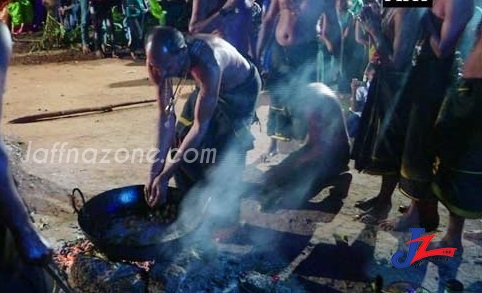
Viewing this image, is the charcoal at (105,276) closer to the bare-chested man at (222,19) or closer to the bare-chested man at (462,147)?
the bare-chested man at (462,147)

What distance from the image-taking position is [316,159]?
530cm

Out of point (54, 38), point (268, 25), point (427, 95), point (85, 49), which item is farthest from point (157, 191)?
point (54, 38)

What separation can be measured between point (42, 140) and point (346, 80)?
17.5 feet

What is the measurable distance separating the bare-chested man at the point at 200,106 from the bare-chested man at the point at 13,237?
1.38 m

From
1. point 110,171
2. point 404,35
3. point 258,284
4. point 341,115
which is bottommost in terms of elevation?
point 110,171

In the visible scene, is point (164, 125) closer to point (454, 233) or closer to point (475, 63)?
point (475, 63)

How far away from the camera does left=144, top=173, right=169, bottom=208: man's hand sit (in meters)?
3.89

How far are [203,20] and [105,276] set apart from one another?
4372 millimetres

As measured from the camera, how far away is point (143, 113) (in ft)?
27.1

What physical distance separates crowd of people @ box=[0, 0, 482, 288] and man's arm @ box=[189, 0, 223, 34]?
1.03 m

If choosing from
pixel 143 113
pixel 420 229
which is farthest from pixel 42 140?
pixel 420 229

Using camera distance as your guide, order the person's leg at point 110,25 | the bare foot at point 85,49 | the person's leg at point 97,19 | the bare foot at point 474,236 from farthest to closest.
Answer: the bare foot at point 85,49 < the person's leg at point 110,25 < the person's leg at point 97,19 < the bare foot at point 474,236

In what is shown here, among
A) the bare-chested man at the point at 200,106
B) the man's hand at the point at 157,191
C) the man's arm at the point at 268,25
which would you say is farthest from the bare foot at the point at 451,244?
the man's arm at the point at 268,25

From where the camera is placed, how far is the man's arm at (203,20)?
6.92 meters
